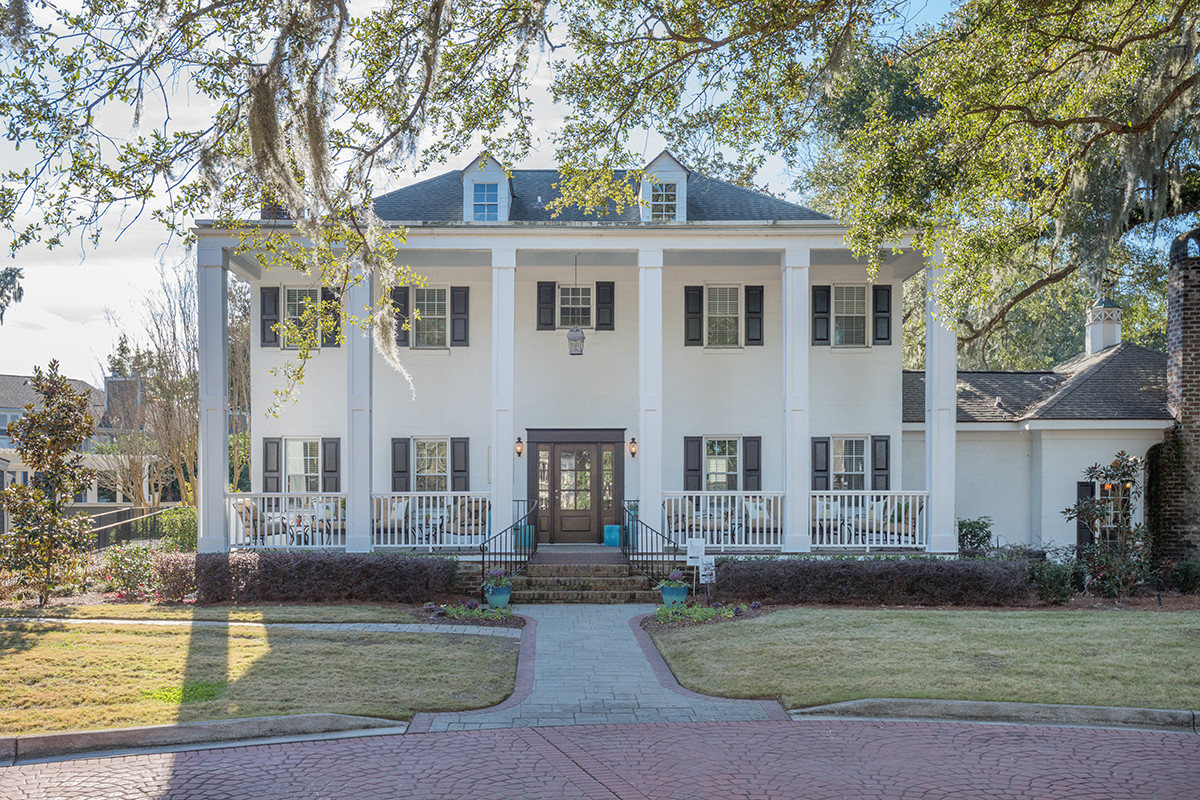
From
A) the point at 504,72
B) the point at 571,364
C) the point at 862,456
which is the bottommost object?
the point at 862,456

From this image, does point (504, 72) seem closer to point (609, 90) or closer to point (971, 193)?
point (609, 90)

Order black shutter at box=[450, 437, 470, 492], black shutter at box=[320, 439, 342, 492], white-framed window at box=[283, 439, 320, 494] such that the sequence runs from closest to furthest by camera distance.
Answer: black shutter at box=[320, 439, 342, 492], white-framed window at box=[283, 439, 320, 494], black shutter at box=[450, 437, 470, 492]

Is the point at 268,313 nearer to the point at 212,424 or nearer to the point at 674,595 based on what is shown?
the point at 212,424

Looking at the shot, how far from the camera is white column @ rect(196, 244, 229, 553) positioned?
50.4 ft

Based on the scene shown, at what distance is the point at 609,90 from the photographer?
34.2 feet

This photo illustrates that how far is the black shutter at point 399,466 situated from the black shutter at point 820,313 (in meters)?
8.97

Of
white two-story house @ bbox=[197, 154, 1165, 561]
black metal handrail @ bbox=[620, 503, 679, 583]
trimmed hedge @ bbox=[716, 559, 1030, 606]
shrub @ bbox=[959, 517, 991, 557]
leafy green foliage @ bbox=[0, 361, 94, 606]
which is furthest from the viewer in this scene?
white two-story house @ bbox=[197, 154, 1165, 561]

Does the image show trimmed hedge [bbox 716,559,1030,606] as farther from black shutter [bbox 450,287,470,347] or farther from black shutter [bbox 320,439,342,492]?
black shutter [bbox 320,439,342,492]

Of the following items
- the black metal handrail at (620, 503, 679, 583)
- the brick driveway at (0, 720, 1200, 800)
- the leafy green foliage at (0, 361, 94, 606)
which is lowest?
the brick driveway at (0, 720, 1200, 800)

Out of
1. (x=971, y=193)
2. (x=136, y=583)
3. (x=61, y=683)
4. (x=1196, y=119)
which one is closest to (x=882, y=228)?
(x=971, y=193)

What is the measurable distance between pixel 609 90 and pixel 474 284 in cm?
851

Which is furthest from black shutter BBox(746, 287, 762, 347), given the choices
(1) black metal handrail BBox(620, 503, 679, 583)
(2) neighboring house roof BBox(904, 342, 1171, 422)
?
(1) black metal handrail BBox(620, 503, 679, 583)

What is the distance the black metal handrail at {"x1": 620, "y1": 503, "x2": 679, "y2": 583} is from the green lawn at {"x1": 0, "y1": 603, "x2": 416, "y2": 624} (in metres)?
4.29

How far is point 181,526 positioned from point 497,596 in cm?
1219
